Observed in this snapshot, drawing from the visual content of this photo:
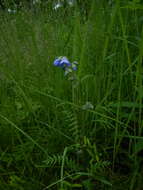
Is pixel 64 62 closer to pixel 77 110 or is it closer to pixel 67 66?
pixel 67 66

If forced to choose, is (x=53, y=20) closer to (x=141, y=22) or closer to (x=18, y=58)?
(x=18, y=58)

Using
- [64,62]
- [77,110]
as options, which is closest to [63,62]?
[64,62]

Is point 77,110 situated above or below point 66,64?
below

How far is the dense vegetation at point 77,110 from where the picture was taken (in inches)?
33.2

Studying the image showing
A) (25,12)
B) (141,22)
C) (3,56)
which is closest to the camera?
(141,22)

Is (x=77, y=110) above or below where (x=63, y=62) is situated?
below

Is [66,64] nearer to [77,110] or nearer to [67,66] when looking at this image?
[67,66]

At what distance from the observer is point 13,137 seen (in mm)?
1045

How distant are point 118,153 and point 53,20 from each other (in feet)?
3.53

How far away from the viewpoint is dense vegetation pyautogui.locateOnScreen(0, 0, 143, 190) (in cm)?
84

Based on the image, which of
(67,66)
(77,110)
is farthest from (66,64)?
(77,110)

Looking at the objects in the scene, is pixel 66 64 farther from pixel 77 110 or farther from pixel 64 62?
pixel 77 110

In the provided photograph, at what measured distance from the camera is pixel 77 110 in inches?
38.1

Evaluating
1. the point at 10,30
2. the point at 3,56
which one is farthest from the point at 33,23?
the point at 3,56
